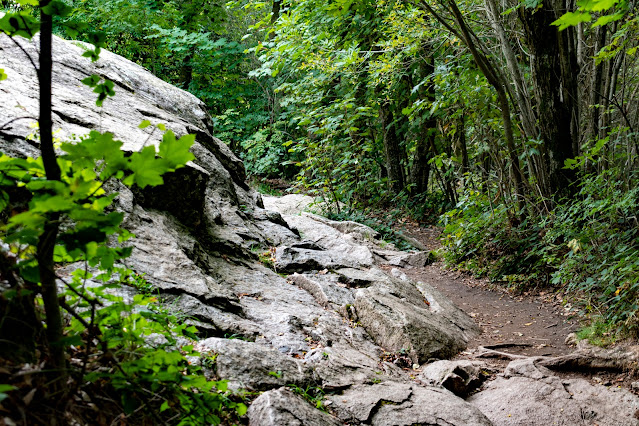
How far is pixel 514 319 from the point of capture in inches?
224

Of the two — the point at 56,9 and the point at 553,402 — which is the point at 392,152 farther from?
the point at 56,9

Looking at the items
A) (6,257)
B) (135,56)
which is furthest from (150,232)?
(135,56)

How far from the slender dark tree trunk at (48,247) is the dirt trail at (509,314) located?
4.47 m

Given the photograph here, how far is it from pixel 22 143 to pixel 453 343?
14.8 ft

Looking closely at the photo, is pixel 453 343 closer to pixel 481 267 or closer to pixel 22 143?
pixel 481 267

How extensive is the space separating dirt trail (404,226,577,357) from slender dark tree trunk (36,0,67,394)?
4470 millimetres

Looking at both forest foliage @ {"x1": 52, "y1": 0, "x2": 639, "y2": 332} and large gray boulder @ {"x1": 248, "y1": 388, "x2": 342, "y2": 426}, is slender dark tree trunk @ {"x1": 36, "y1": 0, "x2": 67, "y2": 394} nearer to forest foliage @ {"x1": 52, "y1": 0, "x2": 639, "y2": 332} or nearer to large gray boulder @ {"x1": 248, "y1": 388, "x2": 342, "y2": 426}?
large gray boulder @ {"x1": 248, "y1": 388, "x2": 342, "y2": 426}

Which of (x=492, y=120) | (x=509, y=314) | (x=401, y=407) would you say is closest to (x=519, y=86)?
(x=492, y=120)

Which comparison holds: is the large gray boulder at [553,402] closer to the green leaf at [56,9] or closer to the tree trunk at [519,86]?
the green leaf at [56,9]

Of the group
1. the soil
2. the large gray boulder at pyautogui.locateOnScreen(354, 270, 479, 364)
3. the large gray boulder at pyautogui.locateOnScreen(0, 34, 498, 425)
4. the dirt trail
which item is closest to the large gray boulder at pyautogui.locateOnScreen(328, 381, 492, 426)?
the large gray boulder at pyautogui.locateOnScreen(0, 34, 498, 425)

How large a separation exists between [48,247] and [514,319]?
5.73 metres

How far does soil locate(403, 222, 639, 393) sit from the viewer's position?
14.9 ft

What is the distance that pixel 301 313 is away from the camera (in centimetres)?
422

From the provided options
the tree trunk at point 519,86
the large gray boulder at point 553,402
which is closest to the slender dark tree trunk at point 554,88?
the tree trunk at point 519,86
